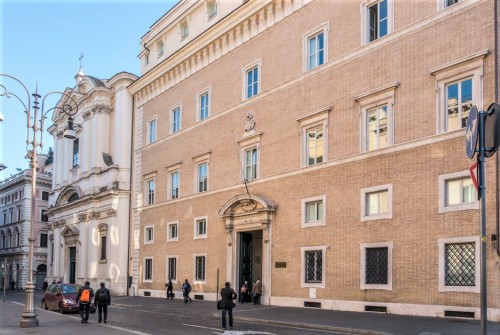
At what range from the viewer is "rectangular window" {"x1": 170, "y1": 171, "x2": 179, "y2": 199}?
132 feet

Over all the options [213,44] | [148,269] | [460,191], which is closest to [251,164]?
[213,44]

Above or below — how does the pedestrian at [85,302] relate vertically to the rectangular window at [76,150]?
below

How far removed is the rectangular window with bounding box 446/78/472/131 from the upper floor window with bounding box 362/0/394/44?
442 cm

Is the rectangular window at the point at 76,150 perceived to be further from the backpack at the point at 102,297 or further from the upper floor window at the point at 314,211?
the backpack at the point at 102,297

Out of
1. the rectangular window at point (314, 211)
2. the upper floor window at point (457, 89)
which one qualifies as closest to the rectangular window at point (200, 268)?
the rectangular window at point (314, 211)

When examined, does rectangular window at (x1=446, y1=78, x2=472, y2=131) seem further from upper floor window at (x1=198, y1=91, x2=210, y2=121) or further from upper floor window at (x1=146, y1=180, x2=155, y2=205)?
upper floor window at (x1=146, y1=180, x2=155, y2=205)

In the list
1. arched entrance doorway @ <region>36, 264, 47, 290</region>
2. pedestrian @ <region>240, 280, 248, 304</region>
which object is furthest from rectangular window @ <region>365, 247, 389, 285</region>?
arched entrance doorway @ <region>36, 264, 47, 290</region>

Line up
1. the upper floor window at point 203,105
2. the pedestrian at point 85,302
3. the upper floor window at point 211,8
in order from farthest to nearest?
the upper floor window at point 211,8 < the upper floor window at point 203,105 < the pedestrian at point 85,302

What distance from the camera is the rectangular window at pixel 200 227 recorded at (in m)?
35.9

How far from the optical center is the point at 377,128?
24.5 meters

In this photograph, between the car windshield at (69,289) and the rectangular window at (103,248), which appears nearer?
the car windshield at (69,289)

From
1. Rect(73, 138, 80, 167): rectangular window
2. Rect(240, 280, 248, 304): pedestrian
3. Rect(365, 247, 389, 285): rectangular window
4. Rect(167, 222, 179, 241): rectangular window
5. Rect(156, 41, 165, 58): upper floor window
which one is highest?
Rect(156, 41, 165, 58): upper floor window

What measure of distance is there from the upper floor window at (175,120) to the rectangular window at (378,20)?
18460mm

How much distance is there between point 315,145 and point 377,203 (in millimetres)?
4895
